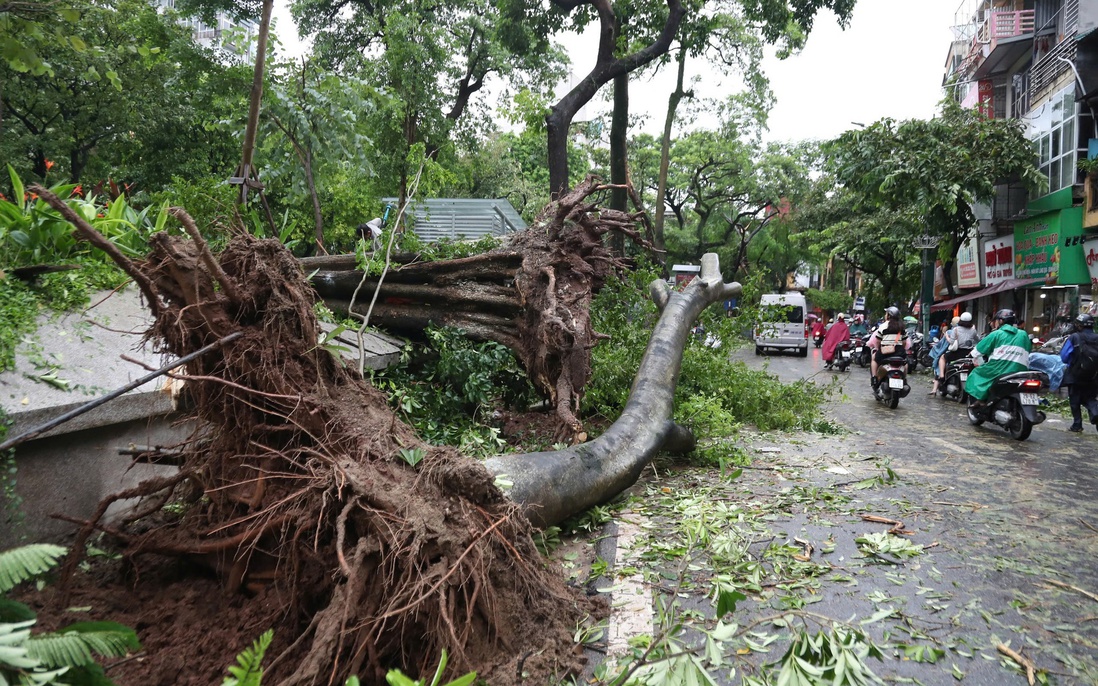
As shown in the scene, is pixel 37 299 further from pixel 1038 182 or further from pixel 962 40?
pixel 962 40

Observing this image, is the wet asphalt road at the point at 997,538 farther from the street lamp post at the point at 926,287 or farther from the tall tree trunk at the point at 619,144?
the street lamp post at the point at 926,287

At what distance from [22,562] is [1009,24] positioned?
104 feet

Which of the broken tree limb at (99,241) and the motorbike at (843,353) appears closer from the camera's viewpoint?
the broken tree limb at (99,241)

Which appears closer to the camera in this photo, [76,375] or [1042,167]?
[76,375]

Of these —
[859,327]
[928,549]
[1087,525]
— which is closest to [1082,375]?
[1087,525]

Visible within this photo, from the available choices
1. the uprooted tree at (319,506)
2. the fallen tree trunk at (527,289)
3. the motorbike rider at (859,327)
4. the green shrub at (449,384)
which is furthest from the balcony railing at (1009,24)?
the uprooted tree at (319,506)

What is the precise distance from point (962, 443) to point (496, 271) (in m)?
5.69

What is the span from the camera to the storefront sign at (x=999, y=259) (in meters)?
23.5

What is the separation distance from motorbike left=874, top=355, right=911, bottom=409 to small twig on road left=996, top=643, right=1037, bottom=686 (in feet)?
31.0

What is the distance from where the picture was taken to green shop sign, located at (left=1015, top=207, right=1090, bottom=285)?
1897cm

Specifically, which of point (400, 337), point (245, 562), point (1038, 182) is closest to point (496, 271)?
point (400, 337)

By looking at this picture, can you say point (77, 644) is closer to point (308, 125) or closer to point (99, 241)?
point (99, 241)

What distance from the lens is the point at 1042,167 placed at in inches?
842

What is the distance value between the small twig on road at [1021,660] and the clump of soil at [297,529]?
1.77 meters
